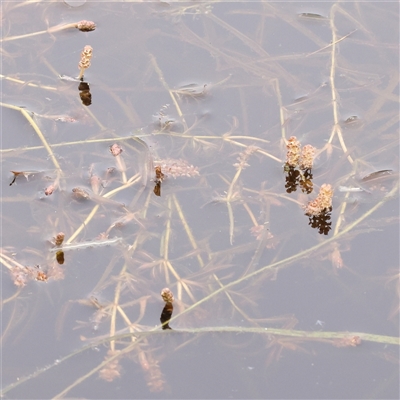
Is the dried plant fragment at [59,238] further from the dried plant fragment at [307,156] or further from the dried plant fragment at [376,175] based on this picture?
the dried plant fragment at [376,175]

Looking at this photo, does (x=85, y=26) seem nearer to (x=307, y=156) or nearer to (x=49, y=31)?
(x=49, y=31)

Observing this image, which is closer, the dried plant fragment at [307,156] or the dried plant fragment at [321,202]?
the dried plant fragment at [321,202]

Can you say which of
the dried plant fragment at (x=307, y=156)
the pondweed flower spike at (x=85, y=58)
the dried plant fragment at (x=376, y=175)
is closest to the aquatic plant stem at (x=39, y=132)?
the pondweed flower spike at (x=85, y=58)

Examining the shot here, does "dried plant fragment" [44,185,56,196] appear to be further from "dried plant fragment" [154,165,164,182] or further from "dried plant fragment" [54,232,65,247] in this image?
"dried plant fragment" [154,165,164,182]

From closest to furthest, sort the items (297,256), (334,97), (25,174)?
(297,256), (25,174), (334,97)

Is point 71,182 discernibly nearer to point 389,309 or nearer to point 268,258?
point 268,258

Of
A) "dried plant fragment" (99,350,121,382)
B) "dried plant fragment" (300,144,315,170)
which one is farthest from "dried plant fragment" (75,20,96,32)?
"dried plant fragment" (99,350,121,382)

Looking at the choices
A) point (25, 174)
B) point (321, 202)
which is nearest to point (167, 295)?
point (321, 202)

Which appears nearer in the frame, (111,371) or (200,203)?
(111,371)
